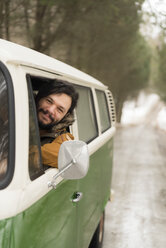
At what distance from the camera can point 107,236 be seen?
5562 mm

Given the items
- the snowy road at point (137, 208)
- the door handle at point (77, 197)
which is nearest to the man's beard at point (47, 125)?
the door handle at point (77, 197)

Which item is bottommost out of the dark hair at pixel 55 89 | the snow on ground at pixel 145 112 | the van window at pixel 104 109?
the snow on ground at pixel 145 112

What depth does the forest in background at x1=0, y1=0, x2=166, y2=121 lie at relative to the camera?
420 inches

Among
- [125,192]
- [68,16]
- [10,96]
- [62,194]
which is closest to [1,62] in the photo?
Answer: [10,96]

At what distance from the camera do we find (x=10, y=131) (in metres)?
1.86

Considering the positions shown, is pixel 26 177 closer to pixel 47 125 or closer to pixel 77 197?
pixel 47 125

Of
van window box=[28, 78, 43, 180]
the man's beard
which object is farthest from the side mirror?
the man's beard

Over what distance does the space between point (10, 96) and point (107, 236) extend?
408 centimetres

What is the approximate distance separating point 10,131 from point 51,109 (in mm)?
709

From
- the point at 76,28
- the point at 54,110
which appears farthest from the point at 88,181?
the point at 76,28

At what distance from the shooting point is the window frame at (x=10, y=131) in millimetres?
1819

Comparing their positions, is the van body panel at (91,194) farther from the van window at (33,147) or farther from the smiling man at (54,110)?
the van window at (33,147)

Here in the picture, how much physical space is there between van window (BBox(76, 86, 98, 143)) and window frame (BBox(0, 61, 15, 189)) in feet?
4.44

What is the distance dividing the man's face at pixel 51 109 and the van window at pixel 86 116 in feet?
2.06
